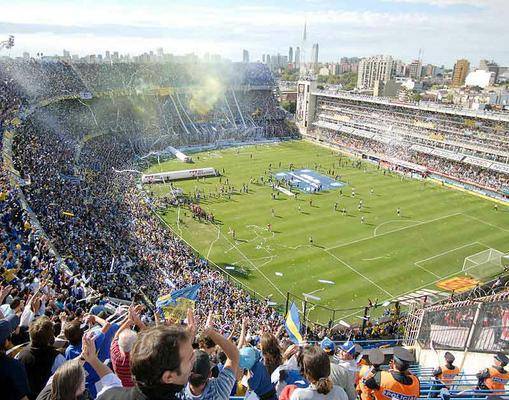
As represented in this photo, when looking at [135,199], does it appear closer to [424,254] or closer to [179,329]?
[424,254]

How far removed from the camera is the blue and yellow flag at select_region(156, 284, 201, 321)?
1175 centimetres

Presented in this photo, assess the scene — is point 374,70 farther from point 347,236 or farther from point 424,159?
point 347,236

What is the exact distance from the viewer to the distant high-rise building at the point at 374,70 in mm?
169000

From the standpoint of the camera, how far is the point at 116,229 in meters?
29.5

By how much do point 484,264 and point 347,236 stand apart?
980 cm

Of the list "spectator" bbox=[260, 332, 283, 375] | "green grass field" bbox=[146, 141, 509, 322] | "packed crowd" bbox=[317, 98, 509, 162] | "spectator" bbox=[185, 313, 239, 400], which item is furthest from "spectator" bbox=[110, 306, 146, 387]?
"packed crowd" bbox=[317, 98, 509, 162]

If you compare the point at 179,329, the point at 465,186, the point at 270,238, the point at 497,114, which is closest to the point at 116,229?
the point at 270,238

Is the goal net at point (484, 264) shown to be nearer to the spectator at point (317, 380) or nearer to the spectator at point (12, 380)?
the spectator at point (317, 380)

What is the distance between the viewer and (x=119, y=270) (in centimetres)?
2269

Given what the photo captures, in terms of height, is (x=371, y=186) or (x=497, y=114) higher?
(x=497, y=114)

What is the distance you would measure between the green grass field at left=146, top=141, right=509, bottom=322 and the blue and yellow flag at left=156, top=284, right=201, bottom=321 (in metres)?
12.6

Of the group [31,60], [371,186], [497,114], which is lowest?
[371,186]

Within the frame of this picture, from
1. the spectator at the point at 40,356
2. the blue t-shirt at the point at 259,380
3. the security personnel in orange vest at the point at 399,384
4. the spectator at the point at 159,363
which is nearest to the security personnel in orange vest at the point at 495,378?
the security personnel in orange vest at the point at 399,384

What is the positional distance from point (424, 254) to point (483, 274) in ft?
14.8
